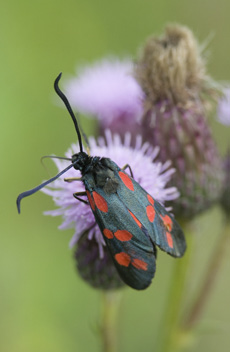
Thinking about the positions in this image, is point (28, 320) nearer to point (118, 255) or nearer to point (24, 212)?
point (24, 212)

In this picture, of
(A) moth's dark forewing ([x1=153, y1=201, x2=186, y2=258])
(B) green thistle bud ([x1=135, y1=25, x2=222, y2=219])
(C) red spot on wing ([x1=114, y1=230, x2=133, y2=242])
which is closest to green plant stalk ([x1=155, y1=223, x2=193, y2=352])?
(B) green thistle bud ([x1=135, y1=25, x2=222, y2=219])

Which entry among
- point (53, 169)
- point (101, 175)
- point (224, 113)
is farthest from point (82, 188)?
point (53, 169)

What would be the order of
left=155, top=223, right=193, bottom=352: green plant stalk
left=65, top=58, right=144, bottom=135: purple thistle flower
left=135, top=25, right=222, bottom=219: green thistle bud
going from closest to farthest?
left=135, top=25, right=222, bottom=219: green thistle bud → left=155, top=223, right=193, bottom=352: green plant stalk → left=65, top=58, right=144, bottom=135: purple thistle flower

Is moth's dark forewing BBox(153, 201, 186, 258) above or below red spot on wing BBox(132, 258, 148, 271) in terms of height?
above

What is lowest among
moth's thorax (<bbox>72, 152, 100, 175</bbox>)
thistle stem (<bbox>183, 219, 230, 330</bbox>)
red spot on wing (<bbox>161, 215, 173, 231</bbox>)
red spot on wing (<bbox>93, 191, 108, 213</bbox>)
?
thistle stem (<bbox>183, 219, 230, 330</bbox>)

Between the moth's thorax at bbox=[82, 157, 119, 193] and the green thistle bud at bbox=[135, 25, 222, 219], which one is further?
the green thistle bud at bbox=[135, 25, 222, 219]

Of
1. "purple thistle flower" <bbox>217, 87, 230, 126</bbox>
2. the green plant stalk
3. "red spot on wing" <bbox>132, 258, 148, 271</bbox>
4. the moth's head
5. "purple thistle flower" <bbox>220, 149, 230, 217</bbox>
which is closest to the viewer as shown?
"red spot on wing" <bbox>132, 258, 148, 271</bbox>

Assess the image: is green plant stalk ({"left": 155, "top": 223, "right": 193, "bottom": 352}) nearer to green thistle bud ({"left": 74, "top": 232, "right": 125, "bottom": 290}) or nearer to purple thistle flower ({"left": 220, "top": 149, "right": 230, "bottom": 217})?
purple thistle flower ({"left": 220, "top": 149, "right": 230, "bottom": 217})
